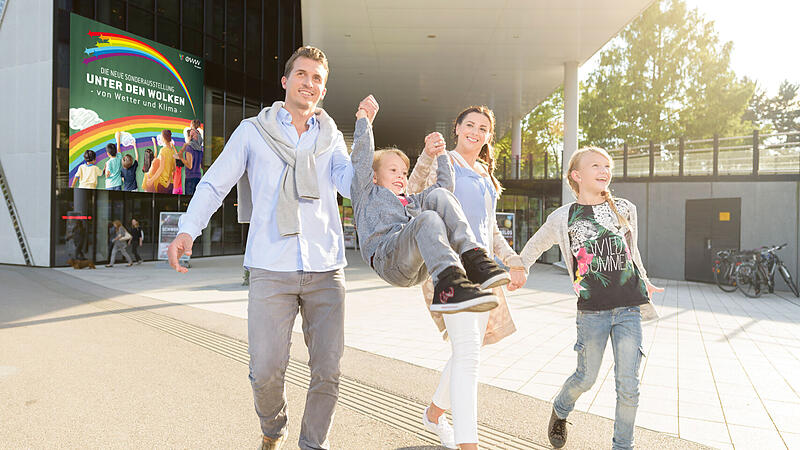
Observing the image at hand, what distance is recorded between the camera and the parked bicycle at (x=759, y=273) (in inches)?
494

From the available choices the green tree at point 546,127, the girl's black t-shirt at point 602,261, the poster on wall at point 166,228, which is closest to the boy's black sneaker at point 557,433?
the girl's black t-shirt at point 602,261

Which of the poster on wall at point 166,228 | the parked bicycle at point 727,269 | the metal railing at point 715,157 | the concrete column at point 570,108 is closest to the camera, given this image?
the parked bicycle at point 727,269

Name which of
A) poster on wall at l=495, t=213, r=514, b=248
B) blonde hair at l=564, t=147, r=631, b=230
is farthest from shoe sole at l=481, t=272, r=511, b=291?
poster on wall at l=495, t=213, r=514, b=248

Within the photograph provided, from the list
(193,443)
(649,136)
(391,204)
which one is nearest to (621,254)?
(391,204)

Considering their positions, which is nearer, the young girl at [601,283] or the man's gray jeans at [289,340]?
the man's gray jeans at [289,340]

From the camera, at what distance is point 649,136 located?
31.0 m

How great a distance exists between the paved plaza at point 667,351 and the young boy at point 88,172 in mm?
6967

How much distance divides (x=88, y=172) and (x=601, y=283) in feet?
61.6

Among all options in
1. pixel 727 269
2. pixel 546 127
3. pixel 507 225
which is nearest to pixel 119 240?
pixel 507 225

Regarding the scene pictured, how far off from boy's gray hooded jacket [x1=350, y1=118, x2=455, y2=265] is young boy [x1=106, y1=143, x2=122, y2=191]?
60.3 feet

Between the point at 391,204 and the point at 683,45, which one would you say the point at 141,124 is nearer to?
the point at 391,204

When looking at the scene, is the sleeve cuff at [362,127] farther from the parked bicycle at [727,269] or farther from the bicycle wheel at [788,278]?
the bicycle wheel at [788,278]

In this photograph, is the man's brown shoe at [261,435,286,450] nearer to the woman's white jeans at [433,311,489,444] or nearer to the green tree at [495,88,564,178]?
the woman's white jeans at [433,311,489,444]

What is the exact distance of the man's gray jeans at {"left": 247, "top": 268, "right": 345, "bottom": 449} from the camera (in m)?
2.73
